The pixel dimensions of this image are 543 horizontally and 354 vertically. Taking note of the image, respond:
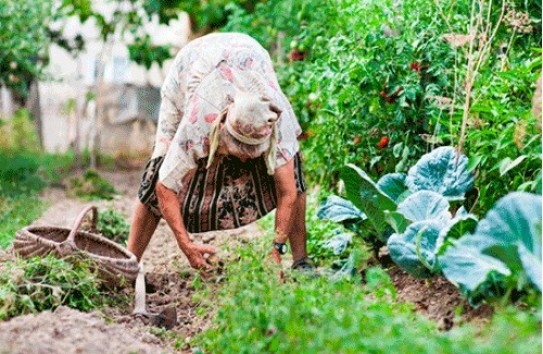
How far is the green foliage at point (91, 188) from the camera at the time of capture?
32.3ft

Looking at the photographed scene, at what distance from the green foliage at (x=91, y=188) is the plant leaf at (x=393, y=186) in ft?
16.3

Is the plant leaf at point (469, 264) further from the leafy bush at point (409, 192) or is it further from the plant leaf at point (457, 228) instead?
the leafy bush at point (409, 192)

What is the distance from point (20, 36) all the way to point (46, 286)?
5.98m

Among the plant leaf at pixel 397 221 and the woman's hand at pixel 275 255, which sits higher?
the plant leaf at pixel 397 221

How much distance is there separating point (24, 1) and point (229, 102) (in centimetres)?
573

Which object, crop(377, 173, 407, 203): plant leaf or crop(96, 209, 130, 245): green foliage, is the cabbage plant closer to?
crop(377, 173, 407, 203): plant leaf

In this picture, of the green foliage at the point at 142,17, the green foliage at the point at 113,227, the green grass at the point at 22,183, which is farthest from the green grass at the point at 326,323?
the green foliage at the point at 142,17

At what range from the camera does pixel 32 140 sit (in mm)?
13094

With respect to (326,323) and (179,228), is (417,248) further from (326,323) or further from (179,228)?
(179,228)

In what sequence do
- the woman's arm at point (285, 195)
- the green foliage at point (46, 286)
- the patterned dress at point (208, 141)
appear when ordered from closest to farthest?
the green foliage at point (46, 286) < the patterned dress at point (208, 141) < the woman's arm at point (285, 195)

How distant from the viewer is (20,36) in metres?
9.98

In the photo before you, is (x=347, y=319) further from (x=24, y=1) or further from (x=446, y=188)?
(x=24, y=1)

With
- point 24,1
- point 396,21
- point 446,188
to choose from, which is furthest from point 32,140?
point 446,188

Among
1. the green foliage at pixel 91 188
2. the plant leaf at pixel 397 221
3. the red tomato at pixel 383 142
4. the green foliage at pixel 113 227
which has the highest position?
the red tomato at pixel 383 142
